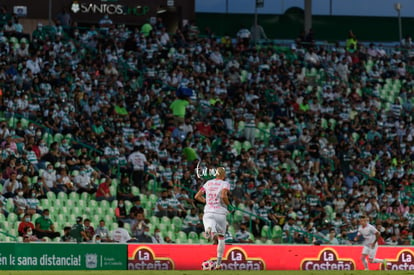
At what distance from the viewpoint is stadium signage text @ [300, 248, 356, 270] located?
29.5 meters

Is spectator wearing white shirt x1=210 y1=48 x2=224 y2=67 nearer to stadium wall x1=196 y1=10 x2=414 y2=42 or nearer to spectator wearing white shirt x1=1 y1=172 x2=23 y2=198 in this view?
stadium wall x1=196 y1=10 x2=414 y2=42

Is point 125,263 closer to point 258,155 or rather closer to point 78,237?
point 78,237

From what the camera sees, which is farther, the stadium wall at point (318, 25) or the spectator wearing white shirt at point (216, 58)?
the stadium wall at point (318, 25)

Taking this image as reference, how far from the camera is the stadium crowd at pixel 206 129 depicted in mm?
32281

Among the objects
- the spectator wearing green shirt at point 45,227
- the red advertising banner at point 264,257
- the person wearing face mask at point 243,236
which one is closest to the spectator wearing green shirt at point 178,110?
the person wearing face mask at point 243,236

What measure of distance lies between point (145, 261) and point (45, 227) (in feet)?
10.1

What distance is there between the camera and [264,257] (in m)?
29.1

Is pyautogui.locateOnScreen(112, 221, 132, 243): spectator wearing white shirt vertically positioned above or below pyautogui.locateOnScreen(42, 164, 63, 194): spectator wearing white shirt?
below

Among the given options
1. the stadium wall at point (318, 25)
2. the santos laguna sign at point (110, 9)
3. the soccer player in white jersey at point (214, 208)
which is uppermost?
the santos laguna sign at point (110, 9)

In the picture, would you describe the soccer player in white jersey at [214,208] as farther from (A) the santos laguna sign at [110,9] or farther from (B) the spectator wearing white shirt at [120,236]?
(A) the santos laguna sign at [110,9]

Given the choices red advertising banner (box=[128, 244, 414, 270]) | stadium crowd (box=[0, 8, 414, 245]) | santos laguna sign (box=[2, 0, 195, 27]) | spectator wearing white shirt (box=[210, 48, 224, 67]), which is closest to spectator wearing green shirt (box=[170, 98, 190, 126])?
stadium crowd (box=[0, 8, 414, 245])

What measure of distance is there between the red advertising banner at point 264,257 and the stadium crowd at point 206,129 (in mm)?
2032

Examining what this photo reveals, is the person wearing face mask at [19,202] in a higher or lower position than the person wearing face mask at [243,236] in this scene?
higher

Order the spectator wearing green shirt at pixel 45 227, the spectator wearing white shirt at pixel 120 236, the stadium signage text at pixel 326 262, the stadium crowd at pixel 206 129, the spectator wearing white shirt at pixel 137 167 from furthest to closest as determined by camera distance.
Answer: the spectator wearing white shirt at pixel 137 167 < the stadium crowd at pixel 206 129 < the spectator wearing white shirt at pixel 120 236 < the stadium signage text at pixel 326 262 < the spectator wearing green shirt at pixel 45 227
